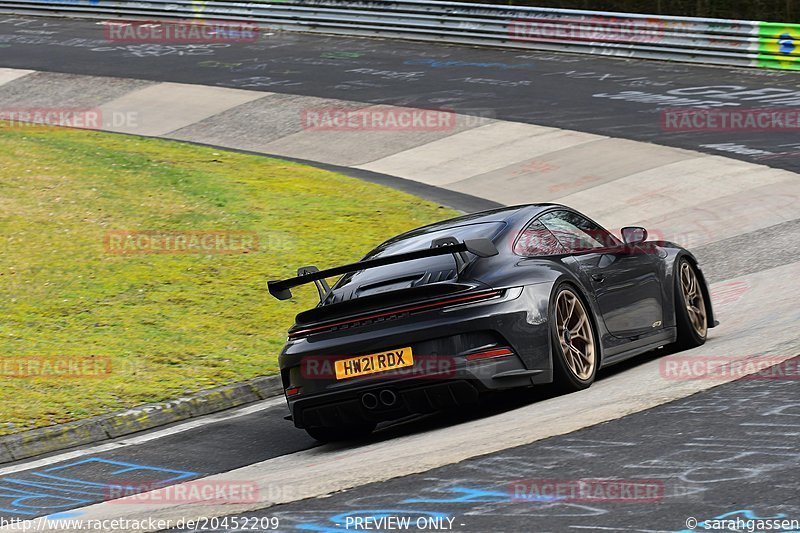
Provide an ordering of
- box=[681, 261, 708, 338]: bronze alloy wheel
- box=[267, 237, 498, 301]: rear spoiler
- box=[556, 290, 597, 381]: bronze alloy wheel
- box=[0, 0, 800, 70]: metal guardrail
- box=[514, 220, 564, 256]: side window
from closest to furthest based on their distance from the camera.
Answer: box=[267, 237, 498, 301]: rear spoiler
box=[556, 290, 597, 381]: bronze alloy wheel
box=[514, 220, 564, 256]: side window
box=[681, 261, 708, 338]: bronze alloy wheel
box=[0, 0, 800, 70]: metal guardrail

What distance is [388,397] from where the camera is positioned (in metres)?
7.46

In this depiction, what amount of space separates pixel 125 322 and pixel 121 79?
1609 cm

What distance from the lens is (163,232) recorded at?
47.0ft

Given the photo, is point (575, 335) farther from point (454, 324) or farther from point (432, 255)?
point (432, 255)

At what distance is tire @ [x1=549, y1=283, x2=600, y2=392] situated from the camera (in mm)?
7688

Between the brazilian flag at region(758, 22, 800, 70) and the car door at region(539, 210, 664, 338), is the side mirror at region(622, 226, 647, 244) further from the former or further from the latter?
the brazilian flag at region(758, 22, 800, 70)

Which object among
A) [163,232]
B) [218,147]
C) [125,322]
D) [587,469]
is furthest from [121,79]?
[587,469]

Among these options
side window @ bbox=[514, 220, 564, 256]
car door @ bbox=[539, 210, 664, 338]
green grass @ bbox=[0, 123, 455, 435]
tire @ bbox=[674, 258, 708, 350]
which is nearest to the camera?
side window @ bbox=[514, 220, 564, 256]

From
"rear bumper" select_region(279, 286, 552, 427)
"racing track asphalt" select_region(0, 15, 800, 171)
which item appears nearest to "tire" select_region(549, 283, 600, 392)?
"rear bumper" select_region(279, 286, 552, 427)
